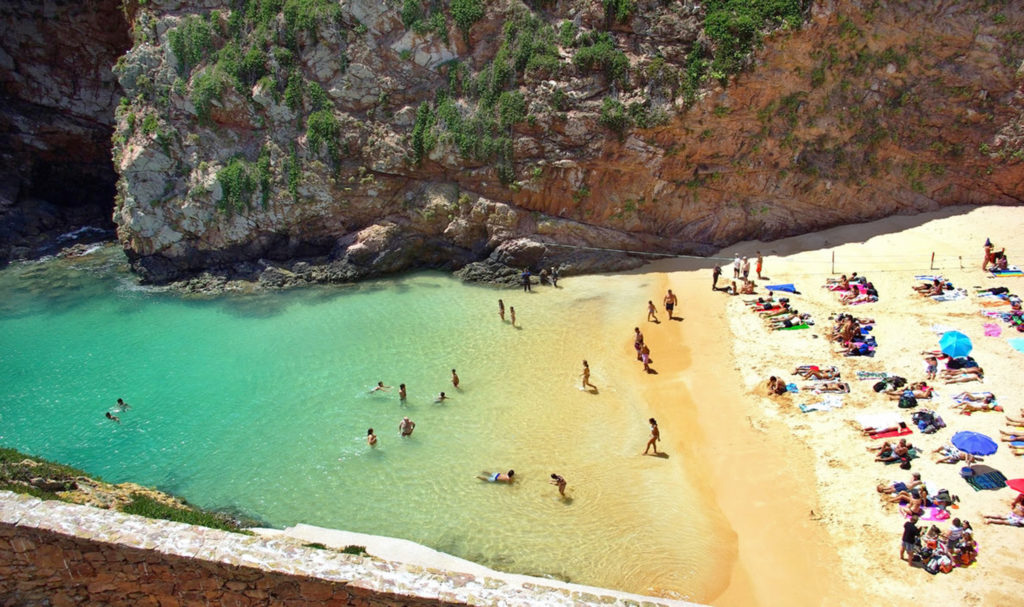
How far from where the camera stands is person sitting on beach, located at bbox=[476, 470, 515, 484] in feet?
47.3

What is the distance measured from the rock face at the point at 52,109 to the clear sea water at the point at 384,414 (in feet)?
30.5

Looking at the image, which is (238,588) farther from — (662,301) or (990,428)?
(662,301)

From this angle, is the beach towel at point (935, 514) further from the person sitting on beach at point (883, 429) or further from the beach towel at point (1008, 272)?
the beach towel at point (1008, 272)

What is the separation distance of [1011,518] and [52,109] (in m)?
42.8

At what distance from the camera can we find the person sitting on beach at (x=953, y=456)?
12.7 metres

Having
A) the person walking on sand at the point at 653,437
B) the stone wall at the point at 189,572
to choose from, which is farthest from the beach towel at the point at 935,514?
the stone wall at the point at 189,572

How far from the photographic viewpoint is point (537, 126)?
1009 inches

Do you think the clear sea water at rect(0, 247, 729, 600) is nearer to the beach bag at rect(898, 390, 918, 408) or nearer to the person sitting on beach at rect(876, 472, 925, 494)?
the person sitting on beach at rect(876, 472, 925, 494)

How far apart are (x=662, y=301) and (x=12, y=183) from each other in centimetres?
3495

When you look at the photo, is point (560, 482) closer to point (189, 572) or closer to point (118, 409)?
point (189, 572)

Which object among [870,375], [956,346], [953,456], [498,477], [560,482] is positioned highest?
[956,346]

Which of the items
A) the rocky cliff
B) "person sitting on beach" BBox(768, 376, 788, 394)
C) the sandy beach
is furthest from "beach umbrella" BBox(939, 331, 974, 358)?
the rocky cliff

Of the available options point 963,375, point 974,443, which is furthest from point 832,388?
point 974,443

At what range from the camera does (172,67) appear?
27.7 m
